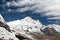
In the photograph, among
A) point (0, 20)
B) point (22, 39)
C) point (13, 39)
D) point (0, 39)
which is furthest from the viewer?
point (22, 39)

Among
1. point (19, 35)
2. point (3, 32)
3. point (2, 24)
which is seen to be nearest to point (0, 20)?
point (2, 24)

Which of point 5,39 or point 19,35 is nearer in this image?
point 5,39

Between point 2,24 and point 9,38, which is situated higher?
Answer: point 2,24

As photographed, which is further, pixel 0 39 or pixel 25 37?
pixel 25 37

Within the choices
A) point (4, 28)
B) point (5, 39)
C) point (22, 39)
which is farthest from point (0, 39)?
point (22, 39)

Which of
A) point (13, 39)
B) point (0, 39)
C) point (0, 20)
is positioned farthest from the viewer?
point (0, 20)

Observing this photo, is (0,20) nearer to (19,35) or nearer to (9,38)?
(9,38)

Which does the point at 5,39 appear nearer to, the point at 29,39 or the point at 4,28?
the point at 4,28

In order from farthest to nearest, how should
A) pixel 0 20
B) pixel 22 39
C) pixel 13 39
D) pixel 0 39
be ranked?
pixel 22 39 < pixel 0 20 < pixel 13 39 < pixel 0 39

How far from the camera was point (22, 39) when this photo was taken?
46875mm

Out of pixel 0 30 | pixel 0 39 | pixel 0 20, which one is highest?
pixel 0 20

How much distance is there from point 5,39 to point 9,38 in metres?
1.34

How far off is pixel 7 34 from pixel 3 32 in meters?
0.83

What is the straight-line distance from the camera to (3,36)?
36031mm
